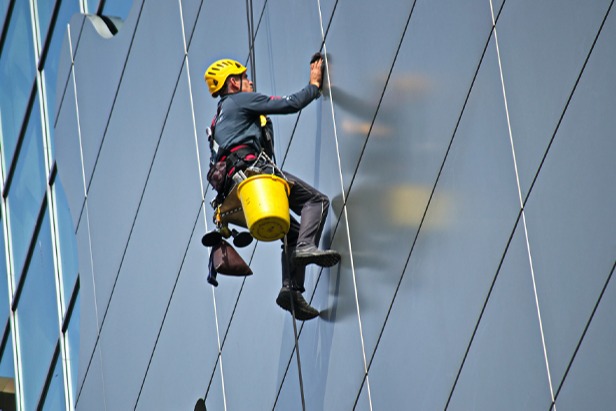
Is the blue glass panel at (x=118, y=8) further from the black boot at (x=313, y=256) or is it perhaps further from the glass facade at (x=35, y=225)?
the black boot at (x=313, y=256)

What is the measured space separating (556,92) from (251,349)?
4.49 meters

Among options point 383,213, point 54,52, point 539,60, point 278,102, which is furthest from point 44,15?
point 539,60

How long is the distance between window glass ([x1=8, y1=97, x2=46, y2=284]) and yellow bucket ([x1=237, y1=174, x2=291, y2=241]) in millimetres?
8329

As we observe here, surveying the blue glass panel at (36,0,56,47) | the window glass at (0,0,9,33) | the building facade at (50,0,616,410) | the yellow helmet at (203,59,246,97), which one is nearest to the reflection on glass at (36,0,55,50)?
the blue glass panel at (36,0,56,47)

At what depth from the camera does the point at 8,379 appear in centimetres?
2036

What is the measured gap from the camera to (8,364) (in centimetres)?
2050

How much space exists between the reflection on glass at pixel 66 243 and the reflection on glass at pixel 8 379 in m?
2.33

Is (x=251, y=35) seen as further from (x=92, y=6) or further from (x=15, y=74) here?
(x=15, y=74)

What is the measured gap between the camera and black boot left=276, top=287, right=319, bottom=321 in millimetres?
12055

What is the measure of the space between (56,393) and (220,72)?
23.1ft

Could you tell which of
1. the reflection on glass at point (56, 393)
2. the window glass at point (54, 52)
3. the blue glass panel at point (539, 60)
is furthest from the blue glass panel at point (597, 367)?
the window glass at point (54, 52)

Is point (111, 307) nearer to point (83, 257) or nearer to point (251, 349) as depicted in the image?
point (83, 257)

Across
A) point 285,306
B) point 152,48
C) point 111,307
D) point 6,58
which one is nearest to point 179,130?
point 152,48

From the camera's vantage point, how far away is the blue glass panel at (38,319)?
1892 centimetres
